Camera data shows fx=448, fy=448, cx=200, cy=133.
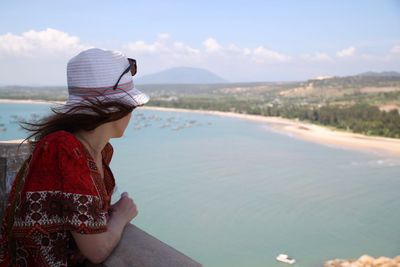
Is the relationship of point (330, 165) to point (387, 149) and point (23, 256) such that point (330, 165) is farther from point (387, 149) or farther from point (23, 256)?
point (23, 256)

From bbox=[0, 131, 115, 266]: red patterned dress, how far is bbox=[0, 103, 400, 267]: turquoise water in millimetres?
2212

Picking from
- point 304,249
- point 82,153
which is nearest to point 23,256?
point 82,153

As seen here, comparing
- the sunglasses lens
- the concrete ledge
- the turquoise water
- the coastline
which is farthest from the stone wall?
the coastline

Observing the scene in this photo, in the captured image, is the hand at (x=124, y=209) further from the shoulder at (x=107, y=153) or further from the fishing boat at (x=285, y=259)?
the fishing boat at (x=285, y=259)

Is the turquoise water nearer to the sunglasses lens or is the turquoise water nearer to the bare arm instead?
the sunglasses lens

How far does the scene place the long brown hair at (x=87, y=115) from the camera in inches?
32.1

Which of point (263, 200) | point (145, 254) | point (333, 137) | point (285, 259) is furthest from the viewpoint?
point (333, 137)

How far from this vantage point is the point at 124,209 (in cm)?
87

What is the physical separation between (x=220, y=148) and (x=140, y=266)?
64.2ft

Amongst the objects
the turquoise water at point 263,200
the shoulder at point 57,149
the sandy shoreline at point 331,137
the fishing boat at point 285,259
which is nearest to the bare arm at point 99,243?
the shoulder at point 57,149

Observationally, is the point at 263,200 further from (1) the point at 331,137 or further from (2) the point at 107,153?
(1) the point at 331,137

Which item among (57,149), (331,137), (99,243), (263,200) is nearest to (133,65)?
(57,149)

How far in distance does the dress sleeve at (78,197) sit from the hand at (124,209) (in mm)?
74

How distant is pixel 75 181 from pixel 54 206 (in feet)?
0.18
